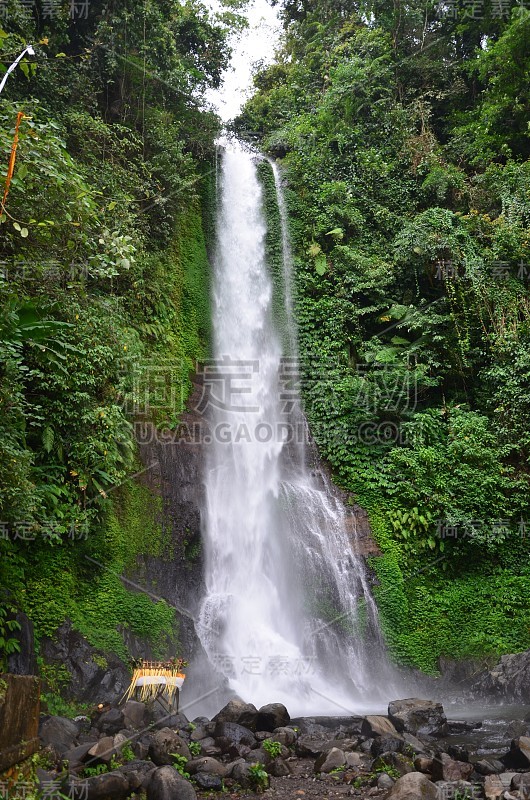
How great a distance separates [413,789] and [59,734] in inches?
126

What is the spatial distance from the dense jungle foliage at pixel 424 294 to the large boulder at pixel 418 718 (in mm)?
3003

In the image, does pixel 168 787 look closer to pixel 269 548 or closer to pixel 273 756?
pixel 273 756

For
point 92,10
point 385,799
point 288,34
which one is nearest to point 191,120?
→ point 92,10

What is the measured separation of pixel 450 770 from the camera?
550 centimetres

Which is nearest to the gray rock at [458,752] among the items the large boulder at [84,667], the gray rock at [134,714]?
the gray rock at [134,714]

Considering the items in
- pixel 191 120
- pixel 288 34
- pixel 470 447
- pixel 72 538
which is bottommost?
pixel 72 538

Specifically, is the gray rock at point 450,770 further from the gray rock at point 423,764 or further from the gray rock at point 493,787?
the gray rock at point 493,787

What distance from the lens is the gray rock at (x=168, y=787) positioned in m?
4.77

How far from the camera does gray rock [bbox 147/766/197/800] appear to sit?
4766 millimetres

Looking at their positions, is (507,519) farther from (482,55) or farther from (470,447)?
(482,55)

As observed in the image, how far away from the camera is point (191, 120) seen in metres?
15.0

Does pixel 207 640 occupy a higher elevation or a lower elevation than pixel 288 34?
lower

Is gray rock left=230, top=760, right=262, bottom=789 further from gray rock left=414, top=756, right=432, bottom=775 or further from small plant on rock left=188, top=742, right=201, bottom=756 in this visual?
gray rock left=414, top=756, right=432, bottom=775

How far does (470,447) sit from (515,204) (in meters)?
5.76
